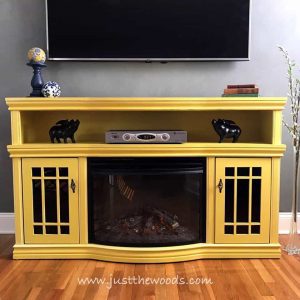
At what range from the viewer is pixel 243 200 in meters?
2.24

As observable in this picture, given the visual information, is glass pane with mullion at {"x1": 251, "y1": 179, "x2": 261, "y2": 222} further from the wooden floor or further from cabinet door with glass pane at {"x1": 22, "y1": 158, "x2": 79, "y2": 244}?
cabinet door with glass pane at {"x1": 22, "y1": 158, "x2": 79, "y2": 244}

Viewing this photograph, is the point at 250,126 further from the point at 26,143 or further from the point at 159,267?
the point at 26,143

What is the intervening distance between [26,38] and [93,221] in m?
1.26

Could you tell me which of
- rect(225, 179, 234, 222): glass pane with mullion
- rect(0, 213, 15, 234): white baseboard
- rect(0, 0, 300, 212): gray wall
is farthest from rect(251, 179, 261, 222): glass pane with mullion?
rect(0, 213, 15, 234): white baseboard

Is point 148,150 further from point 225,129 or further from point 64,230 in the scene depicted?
point 64,230

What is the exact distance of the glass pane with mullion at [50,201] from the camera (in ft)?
7.36

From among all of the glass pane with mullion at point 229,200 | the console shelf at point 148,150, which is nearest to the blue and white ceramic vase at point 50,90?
the console shelf at point 148,150

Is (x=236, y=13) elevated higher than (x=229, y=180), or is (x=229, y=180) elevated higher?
(x=236, y=13)

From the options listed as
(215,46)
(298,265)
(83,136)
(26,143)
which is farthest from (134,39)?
(298,265)

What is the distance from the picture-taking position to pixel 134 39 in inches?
98.8

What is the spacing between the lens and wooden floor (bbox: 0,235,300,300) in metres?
1.80

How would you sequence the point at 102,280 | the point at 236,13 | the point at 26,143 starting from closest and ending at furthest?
the point at 102,280 < the point at 26,143 < the point at 236,13

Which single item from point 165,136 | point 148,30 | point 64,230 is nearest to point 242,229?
point 165,136

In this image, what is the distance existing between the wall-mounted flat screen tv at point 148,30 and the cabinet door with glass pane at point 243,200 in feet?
2.40
